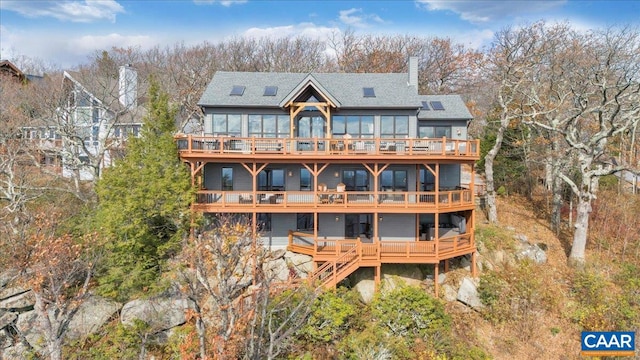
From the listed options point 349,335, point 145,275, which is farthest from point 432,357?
point 145,275

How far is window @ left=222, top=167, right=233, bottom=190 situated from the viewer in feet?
64.4

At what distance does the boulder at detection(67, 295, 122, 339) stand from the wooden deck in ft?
29.0

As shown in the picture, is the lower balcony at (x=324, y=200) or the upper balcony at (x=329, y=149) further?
the lower balcony at (x=324, y=200)

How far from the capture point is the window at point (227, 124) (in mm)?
20062

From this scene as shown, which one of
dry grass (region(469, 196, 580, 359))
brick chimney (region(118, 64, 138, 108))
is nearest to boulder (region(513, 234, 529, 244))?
dry grass (region(469, 196, 580, 359))

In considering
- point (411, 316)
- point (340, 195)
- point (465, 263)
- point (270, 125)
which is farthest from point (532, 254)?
point (270, 125)

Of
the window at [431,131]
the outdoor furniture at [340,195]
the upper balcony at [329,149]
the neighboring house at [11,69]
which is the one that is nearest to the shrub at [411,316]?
the outdoor furniture at [340,195]

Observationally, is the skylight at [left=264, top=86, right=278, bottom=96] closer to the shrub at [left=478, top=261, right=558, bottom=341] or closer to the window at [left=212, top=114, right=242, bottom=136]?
the window at [left=212, top=114, right=242, bottom=136]

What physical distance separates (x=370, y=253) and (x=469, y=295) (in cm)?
529

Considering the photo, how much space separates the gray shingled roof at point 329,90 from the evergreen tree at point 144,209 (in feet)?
13.9

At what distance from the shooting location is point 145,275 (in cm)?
1516

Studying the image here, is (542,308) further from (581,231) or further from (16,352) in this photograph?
(16,352)

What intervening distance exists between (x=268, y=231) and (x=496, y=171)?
66.5 ft

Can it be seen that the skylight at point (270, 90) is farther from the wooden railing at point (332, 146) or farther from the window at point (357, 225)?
the window at point (357, 225)
